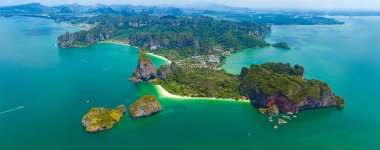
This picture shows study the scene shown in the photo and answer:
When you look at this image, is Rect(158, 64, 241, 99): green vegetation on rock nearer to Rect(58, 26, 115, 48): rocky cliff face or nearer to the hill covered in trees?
the hill covered in trees

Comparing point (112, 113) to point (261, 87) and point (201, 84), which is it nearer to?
point (201, 84)

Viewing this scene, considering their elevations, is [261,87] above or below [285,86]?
below

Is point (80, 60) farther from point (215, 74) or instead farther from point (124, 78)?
point (215, 74)

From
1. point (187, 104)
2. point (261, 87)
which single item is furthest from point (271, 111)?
point (187, 104)

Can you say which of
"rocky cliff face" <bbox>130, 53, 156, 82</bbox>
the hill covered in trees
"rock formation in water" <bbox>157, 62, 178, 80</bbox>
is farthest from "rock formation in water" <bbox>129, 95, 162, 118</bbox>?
the hill covered in trees

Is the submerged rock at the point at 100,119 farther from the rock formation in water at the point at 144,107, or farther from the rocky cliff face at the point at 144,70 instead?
the rocky cliff face at the point at 144,70
